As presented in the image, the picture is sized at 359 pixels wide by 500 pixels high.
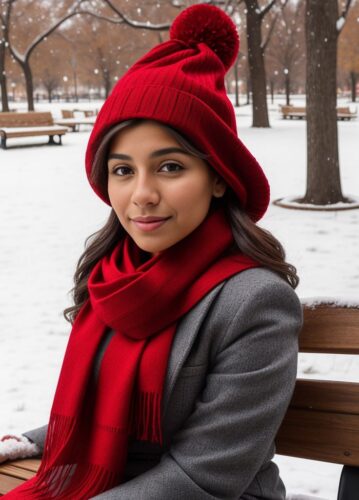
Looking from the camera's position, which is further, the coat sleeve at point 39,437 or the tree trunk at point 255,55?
the tree trunk at point 255,55

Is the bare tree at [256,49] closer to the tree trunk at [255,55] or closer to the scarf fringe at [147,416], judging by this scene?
the tree trunk at [255,55]

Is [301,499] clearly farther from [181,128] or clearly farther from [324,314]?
[181,128]

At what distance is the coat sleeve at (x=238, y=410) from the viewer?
1.44 meters

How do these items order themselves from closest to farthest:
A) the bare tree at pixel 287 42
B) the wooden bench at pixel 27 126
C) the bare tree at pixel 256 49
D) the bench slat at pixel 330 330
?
the bench slat at pixel 330 330, the wooden bench at pixel 27 126, the bare tree at pixel 256 49, the bare tree at pixel 287 42

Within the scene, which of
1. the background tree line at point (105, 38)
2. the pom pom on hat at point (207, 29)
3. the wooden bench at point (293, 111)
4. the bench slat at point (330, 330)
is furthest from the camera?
the wooden bench at point (293, 111)

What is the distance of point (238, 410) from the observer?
4.74 feet

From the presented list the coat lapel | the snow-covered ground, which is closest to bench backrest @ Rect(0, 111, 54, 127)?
the snow-covered ground

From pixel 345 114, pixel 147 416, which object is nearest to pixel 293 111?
pixel 345 114

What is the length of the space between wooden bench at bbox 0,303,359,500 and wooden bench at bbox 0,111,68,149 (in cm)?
1607

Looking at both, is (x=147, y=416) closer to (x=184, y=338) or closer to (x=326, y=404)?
(x=184, y=338)

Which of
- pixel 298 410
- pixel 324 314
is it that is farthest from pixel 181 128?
pixel 298 410

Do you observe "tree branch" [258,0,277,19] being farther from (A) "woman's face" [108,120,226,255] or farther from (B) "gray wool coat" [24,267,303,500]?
(B) "gray wool coat" [24,267,303,500]

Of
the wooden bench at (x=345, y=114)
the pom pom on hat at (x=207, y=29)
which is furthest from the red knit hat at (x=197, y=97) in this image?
the wooden bench at (x=345, y=114)

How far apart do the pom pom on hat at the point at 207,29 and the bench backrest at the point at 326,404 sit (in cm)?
72
